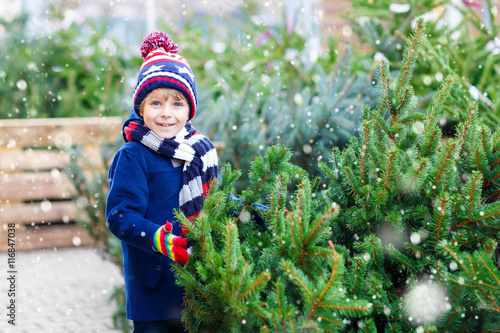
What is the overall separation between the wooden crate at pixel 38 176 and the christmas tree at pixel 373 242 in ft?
17.7

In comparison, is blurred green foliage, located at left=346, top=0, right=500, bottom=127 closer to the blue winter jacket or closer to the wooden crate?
the blue winter jacket

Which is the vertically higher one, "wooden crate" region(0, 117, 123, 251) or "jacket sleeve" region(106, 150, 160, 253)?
"wooden crate" region(0, 117, 123, 251)

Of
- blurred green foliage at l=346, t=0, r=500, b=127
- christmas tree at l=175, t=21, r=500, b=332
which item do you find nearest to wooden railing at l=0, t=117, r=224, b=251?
blurred green foliage at l=346, t=0, r=500, b=127

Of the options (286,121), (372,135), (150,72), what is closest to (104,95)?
(286,121)

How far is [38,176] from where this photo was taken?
7.02m

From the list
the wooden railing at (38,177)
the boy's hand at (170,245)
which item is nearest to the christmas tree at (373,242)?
the boy's hand at (170,245)

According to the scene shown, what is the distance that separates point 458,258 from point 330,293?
0.42 metres

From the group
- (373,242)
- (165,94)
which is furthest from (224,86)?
(373,242)

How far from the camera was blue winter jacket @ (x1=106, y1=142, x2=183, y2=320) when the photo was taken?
2.03 m

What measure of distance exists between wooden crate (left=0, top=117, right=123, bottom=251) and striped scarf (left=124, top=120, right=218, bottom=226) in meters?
4.87

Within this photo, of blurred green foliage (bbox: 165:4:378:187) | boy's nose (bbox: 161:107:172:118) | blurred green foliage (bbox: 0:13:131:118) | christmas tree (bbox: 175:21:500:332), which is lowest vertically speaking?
christmas tree (bbox: 175:21:500:332)

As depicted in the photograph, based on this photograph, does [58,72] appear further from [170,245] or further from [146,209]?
[170,245]

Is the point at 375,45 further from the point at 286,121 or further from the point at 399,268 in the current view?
the point at 399,268

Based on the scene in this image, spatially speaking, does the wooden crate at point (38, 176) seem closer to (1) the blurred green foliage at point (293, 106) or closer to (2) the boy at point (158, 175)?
(1) the blurred green foliage at point (293, 106)
